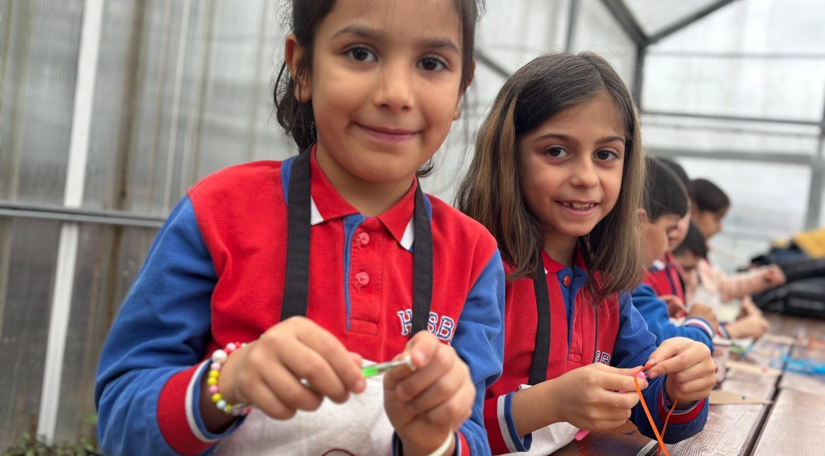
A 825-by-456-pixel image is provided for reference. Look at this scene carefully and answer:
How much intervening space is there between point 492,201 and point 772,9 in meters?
10.9

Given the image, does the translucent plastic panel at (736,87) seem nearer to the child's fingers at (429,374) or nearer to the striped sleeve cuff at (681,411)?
the striped sleeve cuff at (681,411)

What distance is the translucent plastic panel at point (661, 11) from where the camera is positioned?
10789mm

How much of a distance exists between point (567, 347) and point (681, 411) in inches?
10.2

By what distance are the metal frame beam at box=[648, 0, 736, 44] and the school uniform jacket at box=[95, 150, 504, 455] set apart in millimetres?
11391

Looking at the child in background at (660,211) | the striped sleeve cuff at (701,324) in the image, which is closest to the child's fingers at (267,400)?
the striped sleeve cuff at (701,324)

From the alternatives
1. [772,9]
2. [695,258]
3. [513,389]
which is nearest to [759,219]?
[772,9]

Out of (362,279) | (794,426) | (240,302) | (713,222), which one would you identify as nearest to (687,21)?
(713,222)

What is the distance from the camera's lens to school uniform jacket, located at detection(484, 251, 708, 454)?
57.3 inches

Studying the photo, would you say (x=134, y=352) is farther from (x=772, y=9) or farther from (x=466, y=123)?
(x=772, y=9)

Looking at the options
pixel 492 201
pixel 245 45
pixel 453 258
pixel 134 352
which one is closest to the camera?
pixel 134 352

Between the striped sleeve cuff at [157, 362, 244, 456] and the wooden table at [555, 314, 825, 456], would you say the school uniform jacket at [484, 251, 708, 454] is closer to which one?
the wooden table at [555, 314, 825, 456]

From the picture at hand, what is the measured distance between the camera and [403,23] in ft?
3.57

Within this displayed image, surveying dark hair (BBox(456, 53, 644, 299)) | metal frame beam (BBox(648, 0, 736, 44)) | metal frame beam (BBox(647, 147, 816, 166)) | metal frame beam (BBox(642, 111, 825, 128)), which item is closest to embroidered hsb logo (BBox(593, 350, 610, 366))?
dark hair (BBox(456, 53, 644, 299))

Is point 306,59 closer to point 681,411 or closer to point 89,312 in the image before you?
point 681,411
